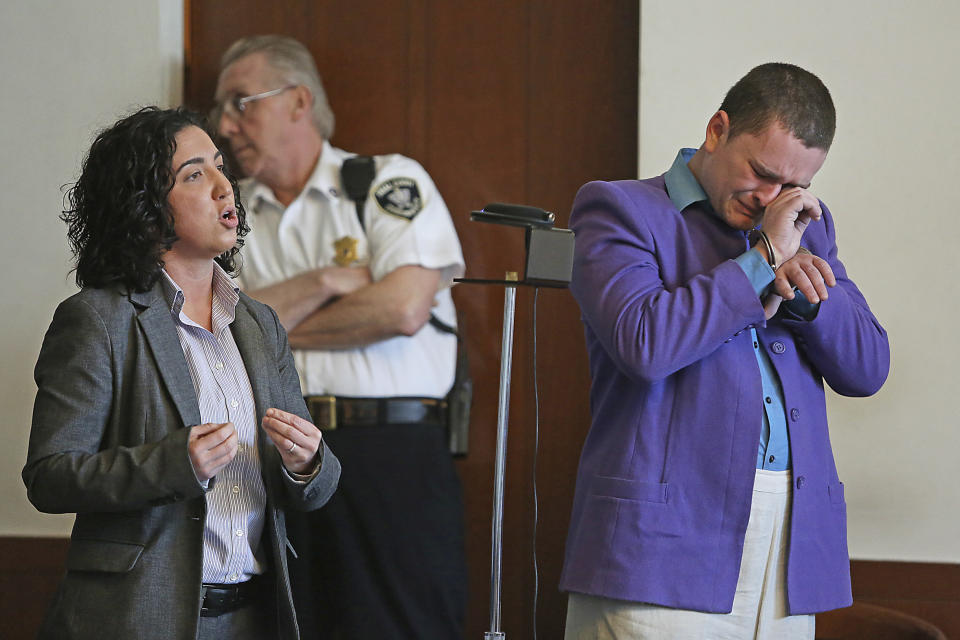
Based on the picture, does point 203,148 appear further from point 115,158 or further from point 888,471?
point 888,471

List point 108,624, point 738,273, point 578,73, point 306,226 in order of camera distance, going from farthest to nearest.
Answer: point 578,73 < point 306,226 < point 738,273 < point 108,624

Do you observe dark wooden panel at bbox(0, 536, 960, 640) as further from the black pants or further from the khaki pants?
the khaki pants

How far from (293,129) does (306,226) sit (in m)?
0.31

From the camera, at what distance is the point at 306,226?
10.1 ft

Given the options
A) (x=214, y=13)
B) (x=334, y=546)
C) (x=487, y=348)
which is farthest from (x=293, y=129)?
(x=334, y=546)

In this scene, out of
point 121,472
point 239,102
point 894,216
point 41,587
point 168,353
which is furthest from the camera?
point 41,587

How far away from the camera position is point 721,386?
162 centimetres

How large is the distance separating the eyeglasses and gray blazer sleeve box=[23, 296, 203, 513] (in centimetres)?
170

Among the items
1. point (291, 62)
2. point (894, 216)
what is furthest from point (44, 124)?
point (894, 216)

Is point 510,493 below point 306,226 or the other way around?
below

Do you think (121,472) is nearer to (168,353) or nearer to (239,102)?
(168,353)

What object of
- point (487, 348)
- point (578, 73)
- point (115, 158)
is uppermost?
point (578, 73)

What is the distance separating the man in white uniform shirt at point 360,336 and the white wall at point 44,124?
1.23ft

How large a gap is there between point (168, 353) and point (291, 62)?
1824 millimetres
